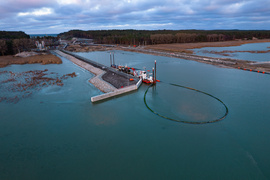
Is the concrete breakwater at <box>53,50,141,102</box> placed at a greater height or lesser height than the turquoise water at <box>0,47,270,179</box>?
greater

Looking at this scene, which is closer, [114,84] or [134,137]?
[134,137]

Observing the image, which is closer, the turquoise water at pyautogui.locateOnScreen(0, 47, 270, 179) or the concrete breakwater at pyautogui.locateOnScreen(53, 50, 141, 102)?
the turquoise water at pyautogui.locateOnScreen(0, 47, 270, 179)

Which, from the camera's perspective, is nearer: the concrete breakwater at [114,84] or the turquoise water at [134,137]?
the turquoise water at [134,137]

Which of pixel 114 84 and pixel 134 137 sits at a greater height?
pixel 114 84

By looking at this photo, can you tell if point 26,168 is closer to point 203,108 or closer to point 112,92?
point 112,92

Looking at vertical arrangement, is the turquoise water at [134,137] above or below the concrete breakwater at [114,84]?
below

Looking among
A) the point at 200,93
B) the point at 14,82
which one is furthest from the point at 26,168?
the point at 14,82

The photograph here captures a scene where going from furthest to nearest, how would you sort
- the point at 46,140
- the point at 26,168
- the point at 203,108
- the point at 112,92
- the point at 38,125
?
the point at 112,92 → the point at 203,108 → the point at 38,125 → the point at 46,140 → the point at 26,168

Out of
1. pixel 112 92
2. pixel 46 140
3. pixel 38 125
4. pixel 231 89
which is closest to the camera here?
pixel 46 140
